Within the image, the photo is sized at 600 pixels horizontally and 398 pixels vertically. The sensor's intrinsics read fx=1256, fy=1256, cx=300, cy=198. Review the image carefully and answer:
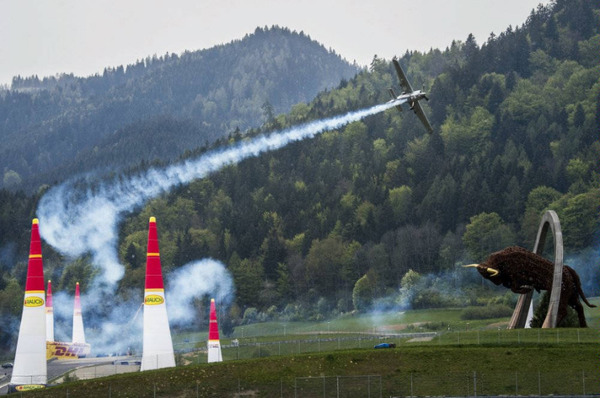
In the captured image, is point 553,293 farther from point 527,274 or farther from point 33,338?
point 33,338

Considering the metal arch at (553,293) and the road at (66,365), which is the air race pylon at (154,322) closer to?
the road at (66,365)

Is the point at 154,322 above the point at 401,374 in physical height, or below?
above

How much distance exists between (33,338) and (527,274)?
32.3 metres

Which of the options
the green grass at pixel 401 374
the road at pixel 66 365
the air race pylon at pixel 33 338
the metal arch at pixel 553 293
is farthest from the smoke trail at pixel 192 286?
the air race pylon at pixel 33 338

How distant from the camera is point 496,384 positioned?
64.1m

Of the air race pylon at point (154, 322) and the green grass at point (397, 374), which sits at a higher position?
the air race pylon at point (154, 322)

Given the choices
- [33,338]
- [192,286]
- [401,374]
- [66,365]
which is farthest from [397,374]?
[192,286]

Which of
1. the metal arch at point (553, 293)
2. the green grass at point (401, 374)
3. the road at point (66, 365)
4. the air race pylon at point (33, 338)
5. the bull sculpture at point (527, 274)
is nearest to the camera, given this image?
the green grass at point (401, 374)

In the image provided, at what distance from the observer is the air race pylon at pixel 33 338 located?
214ft

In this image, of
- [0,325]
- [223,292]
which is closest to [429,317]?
[223,292]

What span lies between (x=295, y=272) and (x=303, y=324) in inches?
1404

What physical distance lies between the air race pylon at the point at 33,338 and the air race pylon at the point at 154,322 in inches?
212

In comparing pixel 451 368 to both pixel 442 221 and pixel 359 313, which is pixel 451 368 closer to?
pixel 359 313

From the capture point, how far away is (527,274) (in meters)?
80.4
